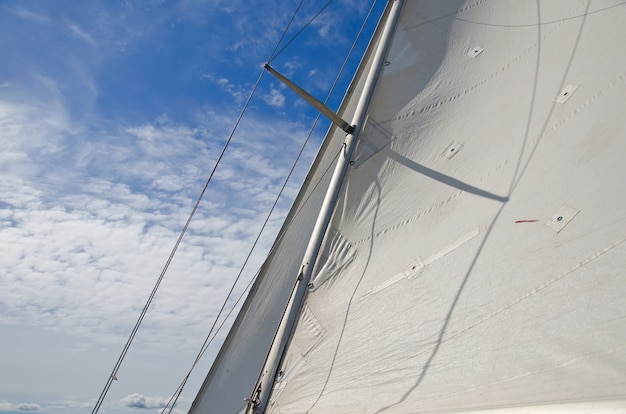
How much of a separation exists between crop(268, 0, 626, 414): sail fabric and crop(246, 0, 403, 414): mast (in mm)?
83

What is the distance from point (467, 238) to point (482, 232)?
Result: 0.41 feet

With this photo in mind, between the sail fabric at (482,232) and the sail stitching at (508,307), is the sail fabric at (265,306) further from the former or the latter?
the sail stitching at (508,307)

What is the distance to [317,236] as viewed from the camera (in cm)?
482

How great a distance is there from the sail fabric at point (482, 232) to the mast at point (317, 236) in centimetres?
8

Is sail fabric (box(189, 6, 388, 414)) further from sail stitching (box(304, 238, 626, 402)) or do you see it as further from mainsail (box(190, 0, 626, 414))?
sail stitching (box(304, 238, 626, 402))

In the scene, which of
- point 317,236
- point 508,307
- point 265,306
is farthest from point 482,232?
point 265,306

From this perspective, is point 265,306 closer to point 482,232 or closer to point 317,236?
point 317,236

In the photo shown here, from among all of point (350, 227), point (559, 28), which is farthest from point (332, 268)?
point (559, 28)

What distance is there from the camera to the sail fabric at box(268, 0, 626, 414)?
118 inches

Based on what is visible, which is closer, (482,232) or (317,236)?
(482,232)

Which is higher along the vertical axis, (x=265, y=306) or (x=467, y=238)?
(x=265, y=306)

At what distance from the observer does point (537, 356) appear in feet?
9.78

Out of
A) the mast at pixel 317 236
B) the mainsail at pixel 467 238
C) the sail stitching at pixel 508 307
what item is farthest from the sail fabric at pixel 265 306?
the sail stitching at pixel 508 307

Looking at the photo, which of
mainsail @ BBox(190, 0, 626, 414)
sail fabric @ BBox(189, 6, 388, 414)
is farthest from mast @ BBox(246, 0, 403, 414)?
sail fabric @ BBox(189, 6, 388, 414)
